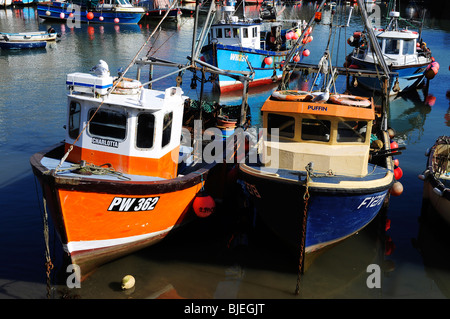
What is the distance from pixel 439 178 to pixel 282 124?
14.9 ft

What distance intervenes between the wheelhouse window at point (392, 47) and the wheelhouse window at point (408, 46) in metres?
0.36

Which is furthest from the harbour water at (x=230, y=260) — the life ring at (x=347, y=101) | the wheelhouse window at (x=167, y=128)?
the life ring at (x=347, y=101)

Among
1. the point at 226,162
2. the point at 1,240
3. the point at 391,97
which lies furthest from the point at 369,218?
the point at 391,97

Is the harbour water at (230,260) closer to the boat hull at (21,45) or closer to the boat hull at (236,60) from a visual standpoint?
the boat hull at (236,60)

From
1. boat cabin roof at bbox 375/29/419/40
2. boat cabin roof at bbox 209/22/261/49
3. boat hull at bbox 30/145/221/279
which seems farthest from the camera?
boat cabin roof at bbox 209/22/261/49

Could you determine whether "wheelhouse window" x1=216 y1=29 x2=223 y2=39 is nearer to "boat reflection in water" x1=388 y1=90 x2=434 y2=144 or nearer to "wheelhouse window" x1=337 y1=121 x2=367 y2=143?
"boat reflection in water" x1=388 y1=90 x2=434 y2=144

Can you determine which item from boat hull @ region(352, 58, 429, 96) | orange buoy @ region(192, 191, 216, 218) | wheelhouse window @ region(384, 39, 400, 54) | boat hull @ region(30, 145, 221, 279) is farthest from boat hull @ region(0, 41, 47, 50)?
orange buoy @ region(192, 191, 216, 218)

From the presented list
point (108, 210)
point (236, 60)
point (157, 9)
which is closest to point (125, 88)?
point (108, 210)

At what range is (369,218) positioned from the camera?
10.5 m

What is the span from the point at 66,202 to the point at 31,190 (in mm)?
5056

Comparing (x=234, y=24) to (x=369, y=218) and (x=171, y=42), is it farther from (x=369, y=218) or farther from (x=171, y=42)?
(x=369, y=218)

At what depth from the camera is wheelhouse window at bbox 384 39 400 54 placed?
82.7ft

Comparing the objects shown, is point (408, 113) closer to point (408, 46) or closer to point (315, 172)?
point (408, 46)

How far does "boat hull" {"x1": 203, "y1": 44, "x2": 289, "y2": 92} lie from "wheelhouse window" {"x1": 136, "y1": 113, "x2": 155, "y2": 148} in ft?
49.6
